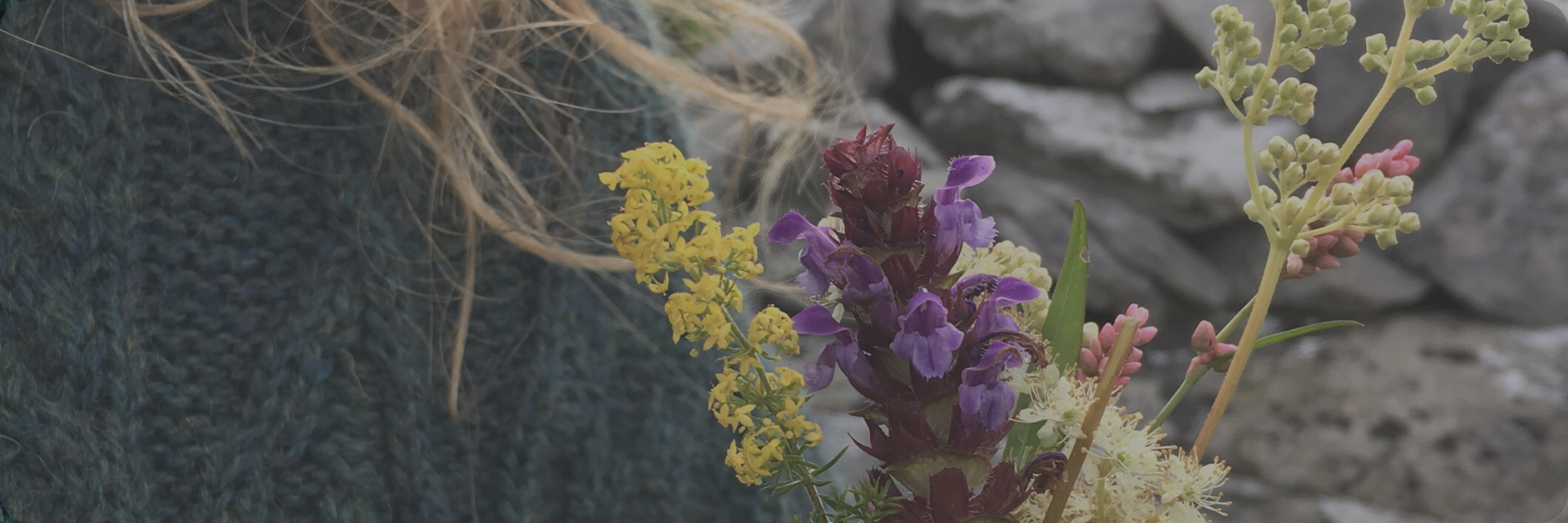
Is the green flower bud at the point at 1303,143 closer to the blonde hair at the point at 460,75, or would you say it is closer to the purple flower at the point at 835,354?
the purple flower at the point at 835,354

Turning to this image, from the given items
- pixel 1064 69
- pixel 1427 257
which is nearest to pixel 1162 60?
pixel 1064 69

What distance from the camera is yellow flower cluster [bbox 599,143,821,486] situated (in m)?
0.22

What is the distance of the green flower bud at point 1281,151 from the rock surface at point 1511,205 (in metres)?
1.50

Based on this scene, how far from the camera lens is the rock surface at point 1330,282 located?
1633mm

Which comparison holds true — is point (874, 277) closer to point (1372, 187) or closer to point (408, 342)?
point (1372, 187)

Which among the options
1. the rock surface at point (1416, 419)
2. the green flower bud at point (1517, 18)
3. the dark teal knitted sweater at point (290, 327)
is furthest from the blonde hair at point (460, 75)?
the rock surface at point (1416, 419)

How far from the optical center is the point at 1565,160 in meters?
1.39

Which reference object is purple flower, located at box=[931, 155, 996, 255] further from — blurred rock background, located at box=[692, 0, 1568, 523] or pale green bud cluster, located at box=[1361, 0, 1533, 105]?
blurred rock background, located at box=[692, 0, 1568, 523]

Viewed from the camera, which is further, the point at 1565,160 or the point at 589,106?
the point at 1565,160

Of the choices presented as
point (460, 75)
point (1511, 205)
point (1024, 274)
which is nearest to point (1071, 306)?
point (1024, 274)

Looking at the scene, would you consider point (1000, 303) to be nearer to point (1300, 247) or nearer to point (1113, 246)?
point (1300, 247)

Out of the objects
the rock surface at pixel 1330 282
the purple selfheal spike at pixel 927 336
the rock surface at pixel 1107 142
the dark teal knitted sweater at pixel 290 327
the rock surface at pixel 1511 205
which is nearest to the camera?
the purple selfheal spike at pixel 927 336

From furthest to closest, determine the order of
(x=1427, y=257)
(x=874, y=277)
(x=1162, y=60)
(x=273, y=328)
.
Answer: (x=1162, y=60), (x=1427, y=257), (x=273, y=328), (x=874, y=277)

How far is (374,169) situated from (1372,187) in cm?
39
